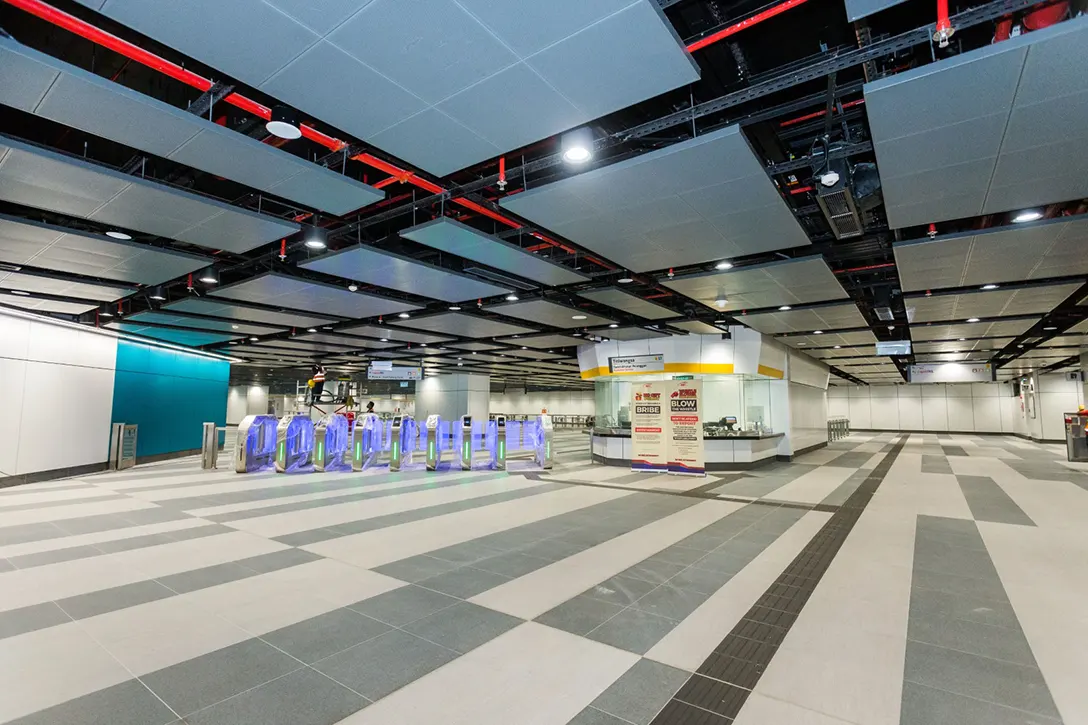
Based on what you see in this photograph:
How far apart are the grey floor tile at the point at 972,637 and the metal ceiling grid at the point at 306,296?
855cm

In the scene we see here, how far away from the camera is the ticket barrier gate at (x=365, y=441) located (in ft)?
38.9

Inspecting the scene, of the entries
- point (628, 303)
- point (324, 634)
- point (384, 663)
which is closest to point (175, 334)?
point (628, 303)

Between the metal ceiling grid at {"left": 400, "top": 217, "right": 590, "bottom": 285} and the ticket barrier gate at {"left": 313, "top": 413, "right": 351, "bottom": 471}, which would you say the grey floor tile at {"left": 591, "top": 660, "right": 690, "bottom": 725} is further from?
the ticket barrier gate at {"left": 313, "top": 413, "right": 351, "bottom": 471}

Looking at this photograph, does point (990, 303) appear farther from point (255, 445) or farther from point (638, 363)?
point (255, 445)

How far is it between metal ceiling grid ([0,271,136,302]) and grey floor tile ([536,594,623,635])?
30.1 feet

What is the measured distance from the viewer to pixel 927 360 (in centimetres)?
2003

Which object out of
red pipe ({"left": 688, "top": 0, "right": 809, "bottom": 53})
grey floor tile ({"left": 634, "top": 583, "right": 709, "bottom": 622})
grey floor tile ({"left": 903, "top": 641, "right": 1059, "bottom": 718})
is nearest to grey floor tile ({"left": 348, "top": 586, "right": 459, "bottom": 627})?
grey floor tile ({"left": 634, "top": 583, "right": 709, "bottom": 622})

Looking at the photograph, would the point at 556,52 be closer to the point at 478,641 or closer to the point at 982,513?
the point at 478,641

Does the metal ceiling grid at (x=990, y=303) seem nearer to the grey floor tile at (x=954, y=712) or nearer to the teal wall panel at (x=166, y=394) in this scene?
the grey floor tile at (x=954, y=712)

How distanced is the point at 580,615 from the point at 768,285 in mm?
6745

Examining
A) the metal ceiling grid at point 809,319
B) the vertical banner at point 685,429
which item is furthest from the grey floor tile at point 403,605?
the metal ceiling grid at point 809,319

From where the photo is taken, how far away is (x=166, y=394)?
14.9 metres

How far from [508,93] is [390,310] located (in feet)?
25.4

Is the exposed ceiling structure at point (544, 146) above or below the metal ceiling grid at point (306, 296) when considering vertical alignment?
above
